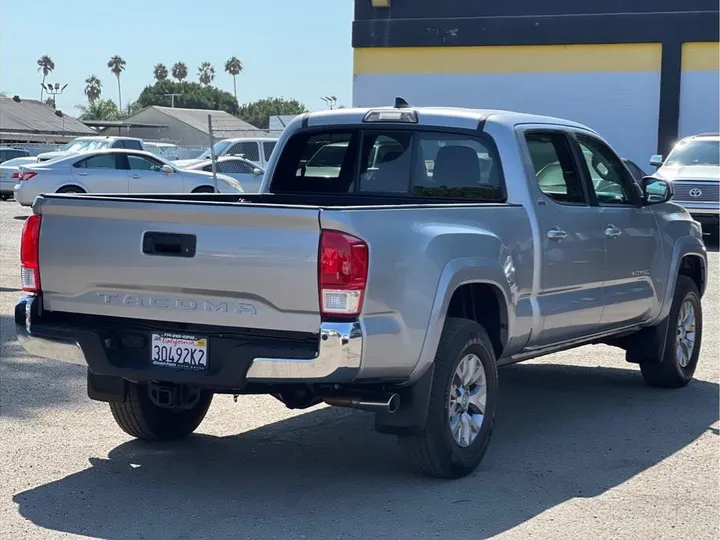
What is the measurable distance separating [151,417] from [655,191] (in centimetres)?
396

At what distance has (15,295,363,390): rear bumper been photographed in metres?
5.44

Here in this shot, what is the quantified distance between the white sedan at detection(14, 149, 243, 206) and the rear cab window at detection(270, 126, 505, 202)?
16.6 m

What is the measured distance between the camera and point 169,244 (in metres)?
5.79

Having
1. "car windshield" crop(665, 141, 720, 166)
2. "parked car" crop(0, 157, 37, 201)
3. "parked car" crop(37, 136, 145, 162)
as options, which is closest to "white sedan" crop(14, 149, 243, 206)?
"parked car" crop(37, 136, 145, 162)

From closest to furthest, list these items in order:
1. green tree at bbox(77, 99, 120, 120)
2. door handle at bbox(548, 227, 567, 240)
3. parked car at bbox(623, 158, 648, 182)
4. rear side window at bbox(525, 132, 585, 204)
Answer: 1. door handle at bbox(548, 227, 567, 240)
2. rear side window at bbox(525, 132, 585, 204)
3. parked car at bbox(623, 158, 648, 182)
4. green tree at bbox(77, 99, 120, 120)

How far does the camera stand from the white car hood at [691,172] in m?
20.6

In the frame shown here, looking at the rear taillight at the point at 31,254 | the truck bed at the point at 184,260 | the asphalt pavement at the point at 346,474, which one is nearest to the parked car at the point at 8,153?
the asphalt pavement at the point at 346,474

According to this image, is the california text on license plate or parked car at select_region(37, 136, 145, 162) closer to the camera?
the california text on license plate

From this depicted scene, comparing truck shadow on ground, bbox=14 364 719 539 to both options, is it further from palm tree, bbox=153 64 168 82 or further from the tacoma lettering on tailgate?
palm tree, bbox=153 64 168 82

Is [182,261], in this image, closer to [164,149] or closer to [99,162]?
[99,162]

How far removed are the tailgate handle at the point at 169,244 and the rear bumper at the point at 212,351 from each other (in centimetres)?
38

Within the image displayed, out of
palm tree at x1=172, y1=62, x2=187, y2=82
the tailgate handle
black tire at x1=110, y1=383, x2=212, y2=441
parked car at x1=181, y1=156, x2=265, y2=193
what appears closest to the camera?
the tailgate handle

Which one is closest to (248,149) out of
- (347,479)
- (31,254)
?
(31,254)

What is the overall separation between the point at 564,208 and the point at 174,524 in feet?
10.9
